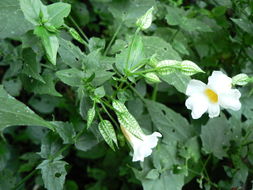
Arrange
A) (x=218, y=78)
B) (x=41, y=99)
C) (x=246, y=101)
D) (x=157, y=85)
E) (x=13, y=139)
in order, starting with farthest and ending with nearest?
(x=13, y=139) < (x=41, y=99) < (x=157, y=85) < (x=246, y=101) < (x=218, y=78)

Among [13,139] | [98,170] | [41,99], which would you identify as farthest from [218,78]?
[13,139]

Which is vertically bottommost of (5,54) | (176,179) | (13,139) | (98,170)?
(13,139)

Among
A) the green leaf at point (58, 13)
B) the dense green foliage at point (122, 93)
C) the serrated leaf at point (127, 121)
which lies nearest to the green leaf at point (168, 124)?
the dense green foliage at point (122, 93)

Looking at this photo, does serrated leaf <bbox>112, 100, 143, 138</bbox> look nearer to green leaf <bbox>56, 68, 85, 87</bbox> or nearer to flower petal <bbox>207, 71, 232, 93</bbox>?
green leaf <bbox>56, 68, 85, 87</bbox>

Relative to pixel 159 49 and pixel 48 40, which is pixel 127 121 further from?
pixel 159 49

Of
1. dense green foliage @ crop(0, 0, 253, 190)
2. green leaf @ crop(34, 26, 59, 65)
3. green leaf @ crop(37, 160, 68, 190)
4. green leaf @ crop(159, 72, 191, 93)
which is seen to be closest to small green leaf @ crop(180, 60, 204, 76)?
dense green foliage @ crop(0, 0, 253, 190)

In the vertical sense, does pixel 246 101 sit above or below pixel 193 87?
below

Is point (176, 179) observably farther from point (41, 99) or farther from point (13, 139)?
point (13, 139)
